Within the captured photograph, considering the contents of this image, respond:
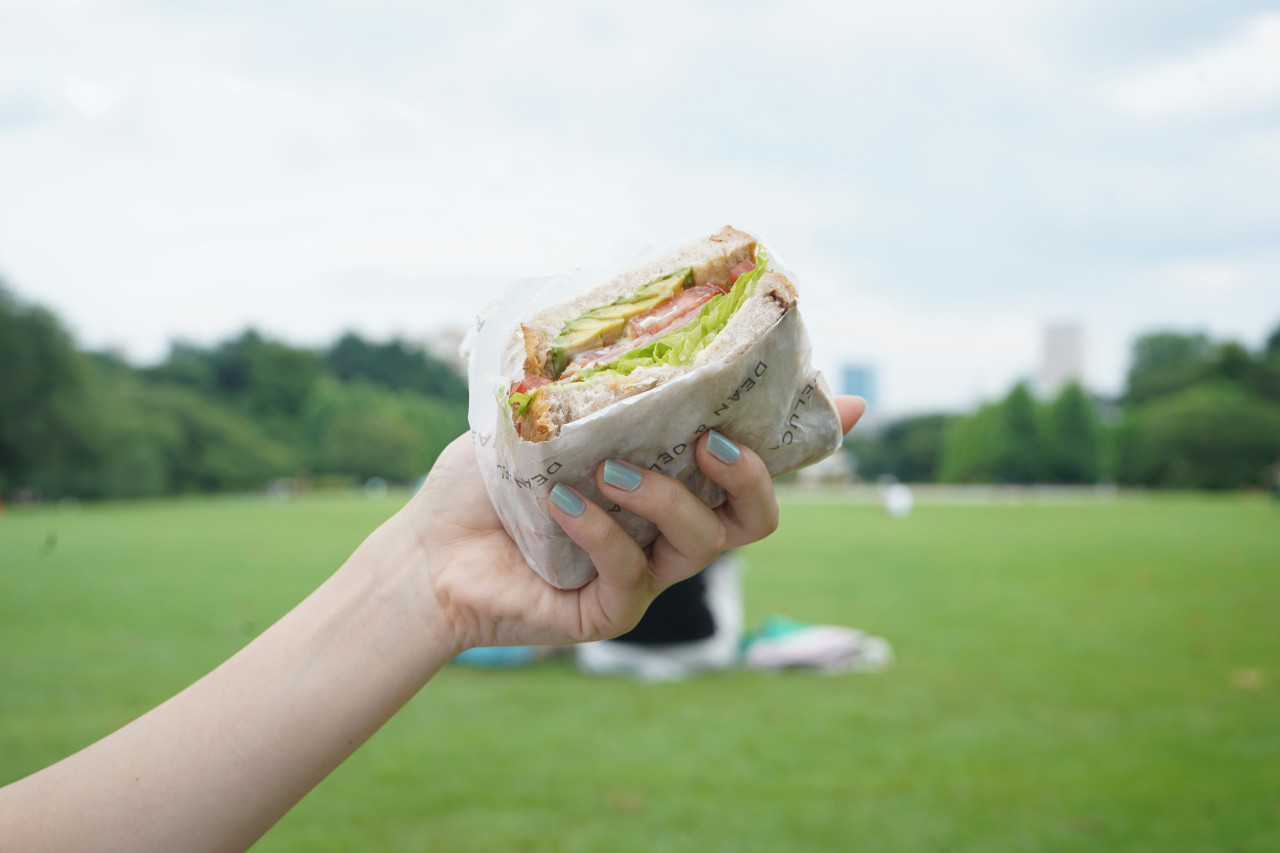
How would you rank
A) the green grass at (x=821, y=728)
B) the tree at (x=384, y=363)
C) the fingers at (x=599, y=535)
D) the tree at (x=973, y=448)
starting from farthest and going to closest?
the tree at (x=973, y=448) < the tree at (x=384, y=363) < the green grass at (x=821, y=728) < the fingers at (x=599, y=535)

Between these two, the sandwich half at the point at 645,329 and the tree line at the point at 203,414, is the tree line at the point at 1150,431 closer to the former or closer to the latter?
the tree line at the point at 203,414

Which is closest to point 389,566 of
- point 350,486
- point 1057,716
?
point 1057,716

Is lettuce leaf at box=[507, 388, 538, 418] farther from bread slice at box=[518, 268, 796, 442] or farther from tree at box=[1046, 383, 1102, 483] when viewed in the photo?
tree at box=[1046, 383, 1102, 483]

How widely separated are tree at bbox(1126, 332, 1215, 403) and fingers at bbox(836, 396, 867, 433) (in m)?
68.0

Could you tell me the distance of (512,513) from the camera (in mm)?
1853

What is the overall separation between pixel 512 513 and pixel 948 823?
315 cm

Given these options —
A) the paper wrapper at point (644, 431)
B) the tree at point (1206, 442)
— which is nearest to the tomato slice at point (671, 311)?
the paper wrapper at point (644, 431)

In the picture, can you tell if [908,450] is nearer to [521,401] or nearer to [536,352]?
[536,352]

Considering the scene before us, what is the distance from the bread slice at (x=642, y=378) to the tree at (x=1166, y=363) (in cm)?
6845

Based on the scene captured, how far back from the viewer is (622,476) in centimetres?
162

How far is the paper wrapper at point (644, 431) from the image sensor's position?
167cm

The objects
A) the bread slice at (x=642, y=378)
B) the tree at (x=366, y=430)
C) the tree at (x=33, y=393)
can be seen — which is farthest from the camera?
the tree at (x=366, y=430)

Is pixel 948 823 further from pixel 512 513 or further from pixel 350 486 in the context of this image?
pixel 350 486

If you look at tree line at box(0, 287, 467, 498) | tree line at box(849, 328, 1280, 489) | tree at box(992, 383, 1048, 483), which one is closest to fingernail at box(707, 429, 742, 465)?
tree line at box(0, 287, 467, 498)
